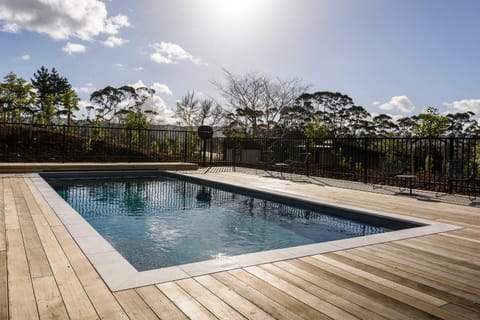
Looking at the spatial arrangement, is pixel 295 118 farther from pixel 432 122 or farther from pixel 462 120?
pixel 462 120

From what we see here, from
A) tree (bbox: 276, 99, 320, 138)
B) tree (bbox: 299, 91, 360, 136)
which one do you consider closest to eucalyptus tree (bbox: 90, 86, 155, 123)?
tree (bbox: 276, 99, 320, 138)

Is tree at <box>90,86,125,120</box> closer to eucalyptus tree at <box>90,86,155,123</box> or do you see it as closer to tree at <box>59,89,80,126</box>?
eucalyptus tree at <box>90,86,155,123</box>

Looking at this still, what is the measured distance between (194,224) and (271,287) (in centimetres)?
268

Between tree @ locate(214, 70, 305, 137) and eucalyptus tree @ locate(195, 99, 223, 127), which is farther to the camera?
eucalyptus tree @ locate(195, 99, 223, 127)

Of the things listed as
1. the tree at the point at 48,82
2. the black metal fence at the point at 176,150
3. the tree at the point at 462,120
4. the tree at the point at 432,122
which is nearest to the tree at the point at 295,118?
the black metal fence at the point at 176,150

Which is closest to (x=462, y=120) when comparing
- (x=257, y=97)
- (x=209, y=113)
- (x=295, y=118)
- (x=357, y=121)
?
(x=357, y=121)

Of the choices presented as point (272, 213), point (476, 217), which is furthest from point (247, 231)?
point (476, 217)

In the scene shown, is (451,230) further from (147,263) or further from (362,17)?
(362,17)

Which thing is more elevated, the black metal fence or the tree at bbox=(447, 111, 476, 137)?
the tree at bbox=(447, 111, 476, 137)

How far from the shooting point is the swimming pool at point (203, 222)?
11.3 feet

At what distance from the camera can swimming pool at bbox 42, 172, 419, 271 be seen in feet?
11.3

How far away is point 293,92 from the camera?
22344 mm

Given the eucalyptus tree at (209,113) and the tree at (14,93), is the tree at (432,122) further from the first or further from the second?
the eucalyptus tree at (209,113)

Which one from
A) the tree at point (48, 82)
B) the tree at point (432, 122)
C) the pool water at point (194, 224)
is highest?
the tree at point (48, 82)
